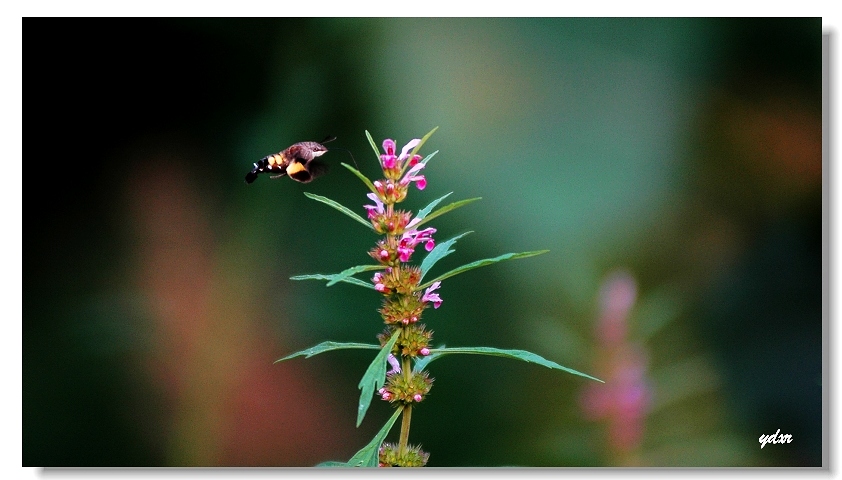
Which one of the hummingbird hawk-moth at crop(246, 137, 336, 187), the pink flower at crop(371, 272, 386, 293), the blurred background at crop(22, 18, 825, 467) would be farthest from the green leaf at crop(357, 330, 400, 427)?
the blurred background at crop(22, 18, 825, 467)

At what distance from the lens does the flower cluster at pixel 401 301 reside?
221cm

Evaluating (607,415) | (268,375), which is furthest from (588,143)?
(268,375)

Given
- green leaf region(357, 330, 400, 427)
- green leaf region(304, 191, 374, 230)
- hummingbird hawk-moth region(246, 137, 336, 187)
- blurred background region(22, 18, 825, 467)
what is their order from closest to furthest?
green leaf region(357, 330, 400, 427)
green leaf region(304, 191, 374, 230)
hummingbird hawk-moth region(246, 137, 336, 187)
blurred background region(22, 18, 825, 467)

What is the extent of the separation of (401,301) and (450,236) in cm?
140

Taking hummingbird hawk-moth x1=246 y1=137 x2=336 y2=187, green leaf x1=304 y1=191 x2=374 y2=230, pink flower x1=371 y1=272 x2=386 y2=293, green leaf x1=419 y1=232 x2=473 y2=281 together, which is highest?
hummingbird hawk-moth x1=246 y1=137 x2=336 y2=187

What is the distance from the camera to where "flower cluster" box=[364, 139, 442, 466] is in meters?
2.21

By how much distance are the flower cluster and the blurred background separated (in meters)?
1.21

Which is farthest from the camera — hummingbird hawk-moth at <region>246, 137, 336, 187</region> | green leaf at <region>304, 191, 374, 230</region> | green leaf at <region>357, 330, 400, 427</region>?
hummingbird hawk-moth at <region>246, 137, 336, 187</region>

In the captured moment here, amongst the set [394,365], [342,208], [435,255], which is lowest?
[394,365]

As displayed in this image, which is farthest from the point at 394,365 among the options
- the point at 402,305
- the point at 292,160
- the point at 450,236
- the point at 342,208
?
the point at 450,236

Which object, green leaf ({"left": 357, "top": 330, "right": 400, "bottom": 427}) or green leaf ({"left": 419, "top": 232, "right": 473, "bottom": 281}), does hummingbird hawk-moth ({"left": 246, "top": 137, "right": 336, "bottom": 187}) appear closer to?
green leaf ({"left": 419, "top": 232, "right": 473, "bottom": 281})

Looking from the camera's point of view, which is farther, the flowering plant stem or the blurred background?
the blurred background

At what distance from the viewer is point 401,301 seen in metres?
2.22

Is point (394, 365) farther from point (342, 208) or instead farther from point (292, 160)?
point (292, 160)
